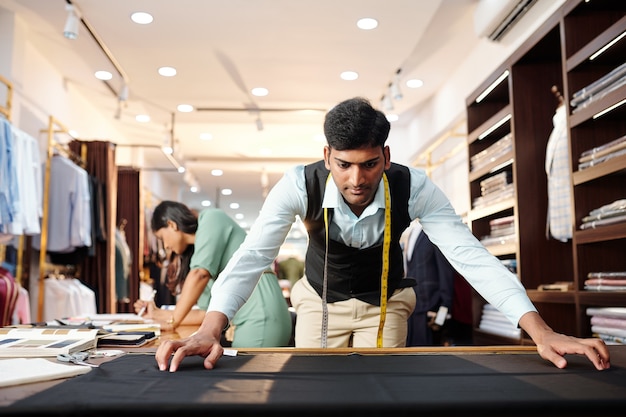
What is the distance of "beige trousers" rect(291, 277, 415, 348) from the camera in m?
2.07

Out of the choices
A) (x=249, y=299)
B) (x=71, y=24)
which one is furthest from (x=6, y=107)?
(x=249, y=299)

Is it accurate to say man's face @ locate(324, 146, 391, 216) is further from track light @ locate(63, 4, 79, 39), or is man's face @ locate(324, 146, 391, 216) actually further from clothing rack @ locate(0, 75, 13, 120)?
clothing rack @ locate(0, 75, 13, 120)

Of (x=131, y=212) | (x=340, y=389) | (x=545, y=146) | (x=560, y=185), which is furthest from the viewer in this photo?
(x=131, y=212)

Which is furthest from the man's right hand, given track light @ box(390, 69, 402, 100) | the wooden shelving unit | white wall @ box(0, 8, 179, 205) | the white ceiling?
track light @ box(390, 69, 402, 100)

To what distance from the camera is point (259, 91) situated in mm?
6711

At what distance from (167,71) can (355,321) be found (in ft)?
15.0

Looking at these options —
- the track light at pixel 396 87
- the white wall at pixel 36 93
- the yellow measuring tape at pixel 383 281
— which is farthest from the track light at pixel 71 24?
the yellow measuring tape at pixel 383 281

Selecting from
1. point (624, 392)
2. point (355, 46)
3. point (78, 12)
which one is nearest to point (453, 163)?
point (355, 46)

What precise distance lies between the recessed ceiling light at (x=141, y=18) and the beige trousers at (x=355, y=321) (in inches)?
131

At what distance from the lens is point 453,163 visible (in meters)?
6.53

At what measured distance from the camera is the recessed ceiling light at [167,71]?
19.5 ft

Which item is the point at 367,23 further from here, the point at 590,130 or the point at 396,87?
the point at 590,130

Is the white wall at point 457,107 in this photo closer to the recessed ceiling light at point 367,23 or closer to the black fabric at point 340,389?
the recessed ceiling light at point 367,23

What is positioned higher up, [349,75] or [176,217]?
[349,75]
